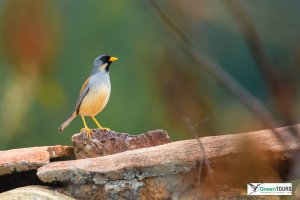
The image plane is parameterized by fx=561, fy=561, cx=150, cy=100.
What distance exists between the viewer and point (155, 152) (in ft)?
4.12

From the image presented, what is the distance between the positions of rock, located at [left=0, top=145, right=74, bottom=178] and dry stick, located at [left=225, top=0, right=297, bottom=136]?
49.3 inches

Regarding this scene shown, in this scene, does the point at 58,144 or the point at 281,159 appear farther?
the point at 58,144

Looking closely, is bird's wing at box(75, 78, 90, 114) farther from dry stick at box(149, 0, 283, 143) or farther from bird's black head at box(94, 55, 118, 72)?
dry stick at box(149, 0, 283, 143)

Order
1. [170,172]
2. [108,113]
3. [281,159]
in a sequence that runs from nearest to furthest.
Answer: [281,159]
[170,172]
[108,113]

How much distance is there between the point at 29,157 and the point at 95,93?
318 mm

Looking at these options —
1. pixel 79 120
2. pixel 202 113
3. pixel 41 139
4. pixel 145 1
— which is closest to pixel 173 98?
pixel 202 113

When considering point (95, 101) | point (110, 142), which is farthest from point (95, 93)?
point (110, 142)

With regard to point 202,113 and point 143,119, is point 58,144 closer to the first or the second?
point 143,119

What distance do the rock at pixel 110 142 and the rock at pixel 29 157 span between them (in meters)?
0.07

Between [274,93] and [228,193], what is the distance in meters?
0.93

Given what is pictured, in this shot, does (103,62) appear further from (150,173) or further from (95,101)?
(150,173)

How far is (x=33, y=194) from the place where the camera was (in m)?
1.25

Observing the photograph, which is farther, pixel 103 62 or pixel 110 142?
pixel 103 62

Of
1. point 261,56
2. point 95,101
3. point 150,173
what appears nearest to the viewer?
point 261,56
